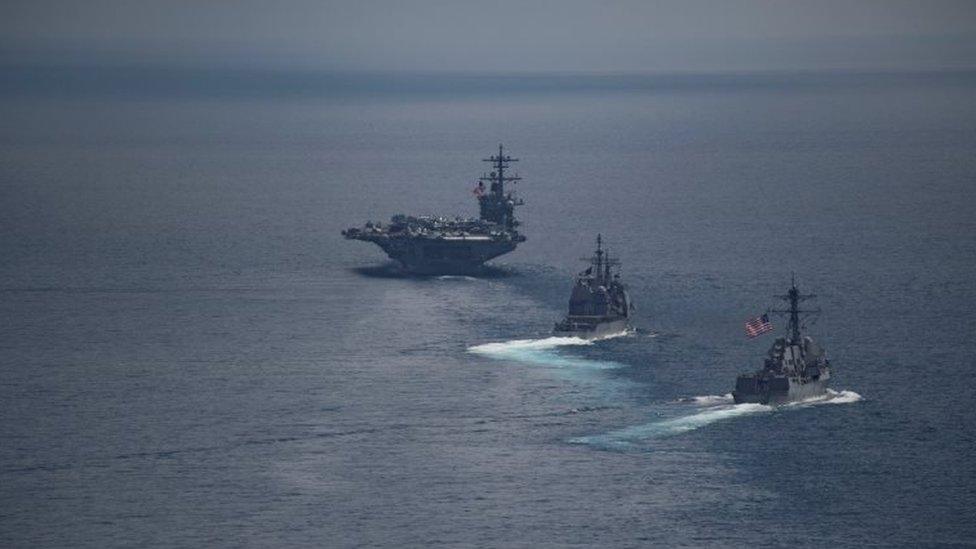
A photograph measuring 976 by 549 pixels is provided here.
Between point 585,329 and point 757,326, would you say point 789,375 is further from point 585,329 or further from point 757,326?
point 585,329

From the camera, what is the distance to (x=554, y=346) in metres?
146

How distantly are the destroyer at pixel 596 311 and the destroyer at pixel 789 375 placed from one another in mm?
21400

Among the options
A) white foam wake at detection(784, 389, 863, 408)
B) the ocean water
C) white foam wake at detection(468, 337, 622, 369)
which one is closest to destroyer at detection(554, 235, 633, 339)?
white foam wake at detection(468, 337, 622, 369)

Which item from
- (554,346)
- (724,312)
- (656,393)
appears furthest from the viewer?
(724,312)

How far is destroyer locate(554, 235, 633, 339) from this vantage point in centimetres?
14812

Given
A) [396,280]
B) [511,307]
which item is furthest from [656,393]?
[396,280]

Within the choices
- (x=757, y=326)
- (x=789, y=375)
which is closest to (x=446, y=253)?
(x=757, y=326)

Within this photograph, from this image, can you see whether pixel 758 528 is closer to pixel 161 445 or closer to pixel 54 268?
pixel 161 445

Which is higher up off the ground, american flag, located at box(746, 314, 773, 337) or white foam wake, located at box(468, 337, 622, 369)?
american flag, located at box(746, 314, 773, 337)

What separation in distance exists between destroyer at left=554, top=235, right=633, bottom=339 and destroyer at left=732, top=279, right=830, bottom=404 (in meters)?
21.4

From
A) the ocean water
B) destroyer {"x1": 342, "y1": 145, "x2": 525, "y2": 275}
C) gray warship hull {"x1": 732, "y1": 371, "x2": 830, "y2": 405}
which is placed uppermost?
destroyer {"x1": 342, "y1": 145, "x2": 525, "y2": 275}

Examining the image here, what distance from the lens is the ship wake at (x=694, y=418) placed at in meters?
118

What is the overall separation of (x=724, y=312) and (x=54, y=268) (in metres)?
60.5

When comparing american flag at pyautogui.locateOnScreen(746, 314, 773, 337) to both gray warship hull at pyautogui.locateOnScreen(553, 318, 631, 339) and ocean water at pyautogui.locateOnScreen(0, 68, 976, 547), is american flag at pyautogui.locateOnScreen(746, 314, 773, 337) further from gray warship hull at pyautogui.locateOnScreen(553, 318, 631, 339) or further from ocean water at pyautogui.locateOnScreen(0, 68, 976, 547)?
gray warship hull at pyautogui.locateOnScreen(553, 318, 631, 339)
